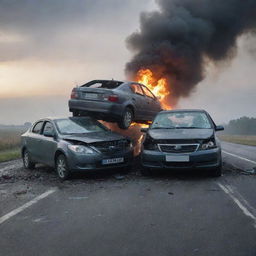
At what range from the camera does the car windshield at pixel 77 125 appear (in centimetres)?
1018

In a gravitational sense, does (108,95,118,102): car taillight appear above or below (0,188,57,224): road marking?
above

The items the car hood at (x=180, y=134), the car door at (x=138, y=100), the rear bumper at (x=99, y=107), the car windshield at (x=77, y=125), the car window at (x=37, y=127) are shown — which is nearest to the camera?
the car hood at (x=180, y=134)

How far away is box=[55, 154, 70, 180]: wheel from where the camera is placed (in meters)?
9.15

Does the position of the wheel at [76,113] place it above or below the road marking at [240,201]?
above

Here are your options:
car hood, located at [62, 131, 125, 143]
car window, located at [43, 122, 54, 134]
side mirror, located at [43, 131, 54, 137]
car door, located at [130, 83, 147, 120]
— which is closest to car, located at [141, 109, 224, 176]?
car hood, located at [62, 131, 125, 143]

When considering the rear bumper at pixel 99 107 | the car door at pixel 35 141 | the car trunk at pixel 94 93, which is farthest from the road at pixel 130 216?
the car trunk at pixel 94 93

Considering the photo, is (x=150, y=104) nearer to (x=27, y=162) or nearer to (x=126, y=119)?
(x=126, y=119)

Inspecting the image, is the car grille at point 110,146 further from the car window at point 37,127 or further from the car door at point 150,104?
the car door at point 150,104

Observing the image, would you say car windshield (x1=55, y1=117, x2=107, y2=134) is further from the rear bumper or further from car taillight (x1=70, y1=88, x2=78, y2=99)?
car taillight (x1=70, y1=88, x2=78, y2=99)

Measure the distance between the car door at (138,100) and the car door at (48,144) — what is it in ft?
10.5

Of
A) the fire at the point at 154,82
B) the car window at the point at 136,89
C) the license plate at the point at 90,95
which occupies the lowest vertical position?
the license plate at the point at 90,95

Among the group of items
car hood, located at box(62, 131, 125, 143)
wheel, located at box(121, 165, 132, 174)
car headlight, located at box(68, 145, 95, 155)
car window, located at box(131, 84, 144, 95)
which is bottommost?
wheel, located at box(121, 165, 132, 174)

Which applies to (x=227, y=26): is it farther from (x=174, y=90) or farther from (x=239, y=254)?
(x=239, y=254)

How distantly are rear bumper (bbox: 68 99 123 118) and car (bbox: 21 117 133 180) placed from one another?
428mm
